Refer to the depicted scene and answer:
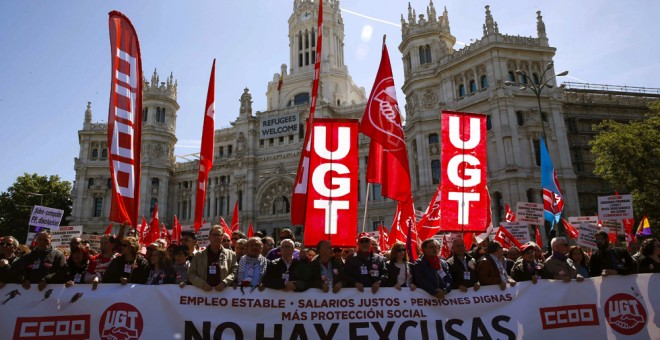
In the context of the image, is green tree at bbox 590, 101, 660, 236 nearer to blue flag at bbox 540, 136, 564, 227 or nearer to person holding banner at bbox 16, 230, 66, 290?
blue flag at bbox 540, 136, 564, 227

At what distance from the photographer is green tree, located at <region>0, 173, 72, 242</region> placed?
188 feet

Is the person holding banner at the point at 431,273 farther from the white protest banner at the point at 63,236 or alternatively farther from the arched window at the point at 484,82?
the arched window at the point at 484,82

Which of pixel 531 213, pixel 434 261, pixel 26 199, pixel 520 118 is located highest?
pixel 520 118

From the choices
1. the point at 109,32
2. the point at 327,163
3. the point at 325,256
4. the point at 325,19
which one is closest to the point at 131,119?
the point at 109,32

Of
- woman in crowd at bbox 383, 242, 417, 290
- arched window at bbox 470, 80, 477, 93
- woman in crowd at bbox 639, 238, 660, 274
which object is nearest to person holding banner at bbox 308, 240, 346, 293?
woman in crowd at bbox 383, 242, 417, 290

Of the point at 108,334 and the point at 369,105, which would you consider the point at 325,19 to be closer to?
the point at 369,105

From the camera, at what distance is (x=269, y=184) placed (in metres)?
51.2

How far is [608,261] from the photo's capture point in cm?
846

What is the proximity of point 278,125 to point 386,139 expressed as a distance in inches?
1681

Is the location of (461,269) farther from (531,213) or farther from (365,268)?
(531,213)

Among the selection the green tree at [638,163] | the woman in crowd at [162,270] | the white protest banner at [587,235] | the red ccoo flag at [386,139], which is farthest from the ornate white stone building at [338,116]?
the woman in crowd at [162,270]

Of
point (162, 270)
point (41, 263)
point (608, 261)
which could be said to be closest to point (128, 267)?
point (162, 270)

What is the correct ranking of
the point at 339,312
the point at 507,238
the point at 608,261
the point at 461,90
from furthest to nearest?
the point at 461,90, the point at 507,238, the point at 608,261, the point at 339,312

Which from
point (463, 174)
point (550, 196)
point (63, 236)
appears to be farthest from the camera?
point (550, 196)
